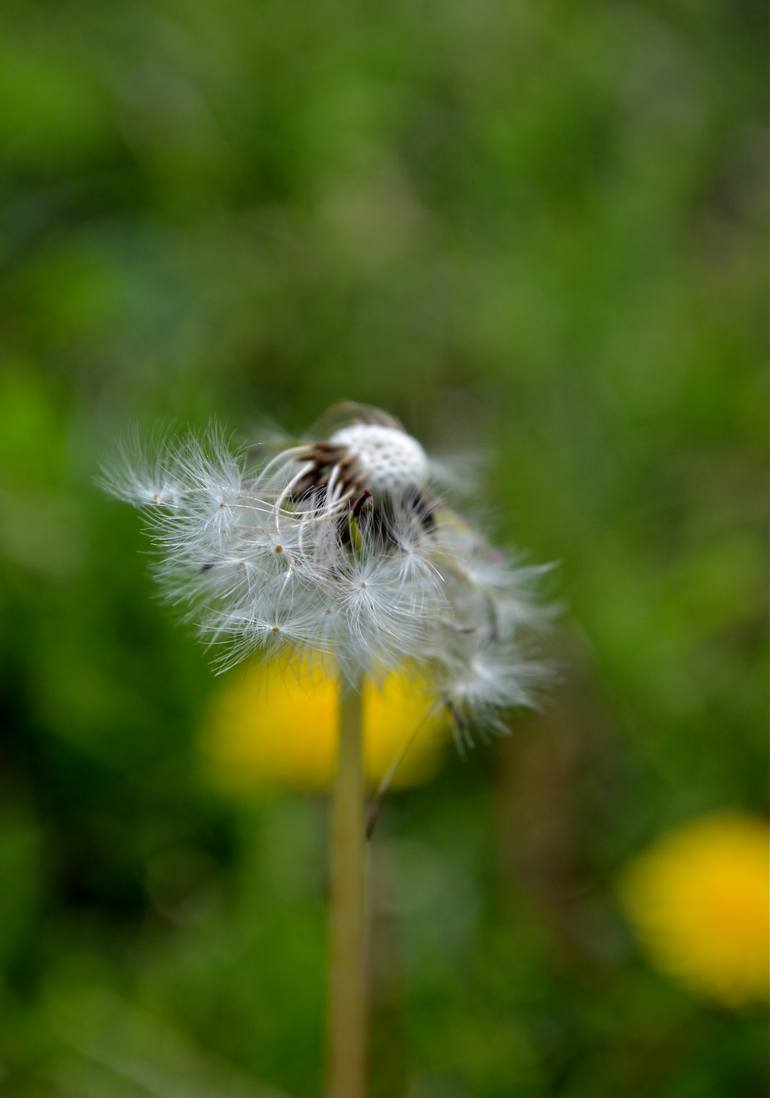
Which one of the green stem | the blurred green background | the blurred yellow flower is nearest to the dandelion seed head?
the green stem

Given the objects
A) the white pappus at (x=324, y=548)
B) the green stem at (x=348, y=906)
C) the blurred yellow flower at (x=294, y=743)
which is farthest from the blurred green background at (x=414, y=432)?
the green stem at (x=348, y=906)

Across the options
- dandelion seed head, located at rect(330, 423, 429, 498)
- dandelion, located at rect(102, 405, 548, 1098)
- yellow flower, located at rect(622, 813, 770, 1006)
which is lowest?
dandelion, located at rect(102, 405, 548, 1098)

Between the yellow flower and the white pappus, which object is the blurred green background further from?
the white pappus

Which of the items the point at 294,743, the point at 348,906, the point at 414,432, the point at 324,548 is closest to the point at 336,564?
the point at 324,548

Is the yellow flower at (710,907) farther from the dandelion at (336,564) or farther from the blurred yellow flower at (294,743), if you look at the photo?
the dandelion at (336,564)

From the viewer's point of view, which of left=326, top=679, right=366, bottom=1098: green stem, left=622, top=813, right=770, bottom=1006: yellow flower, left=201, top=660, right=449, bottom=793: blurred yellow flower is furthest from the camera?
left=201, top=660, right=449, bottom=793: blurred yellow flower

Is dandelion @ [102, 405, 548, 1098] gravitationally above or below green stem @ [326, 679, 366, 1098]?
above
